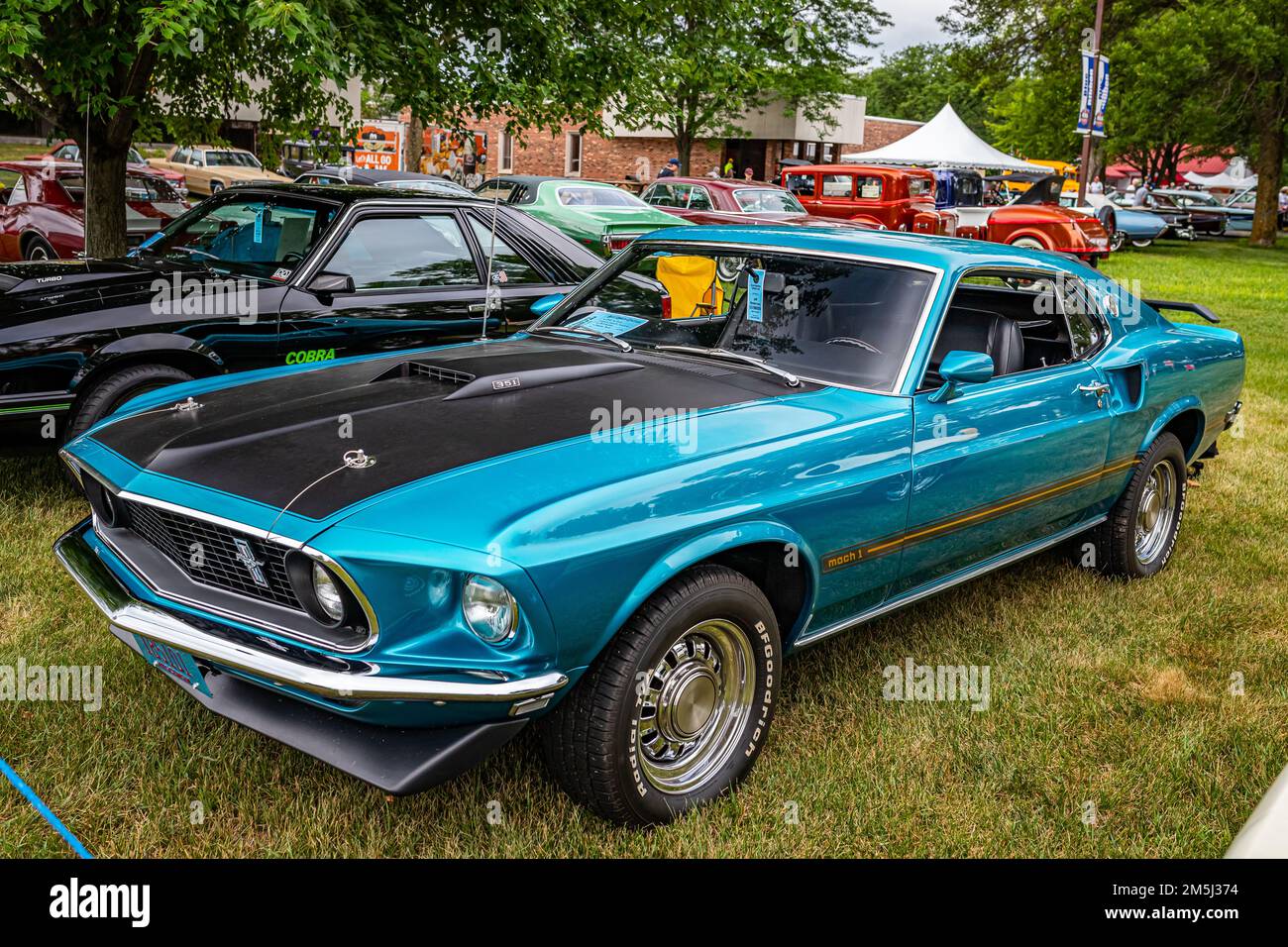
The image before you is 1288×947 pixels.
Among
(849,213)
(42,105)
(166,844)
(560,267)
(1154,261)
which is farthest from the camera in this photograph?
(1154,261)

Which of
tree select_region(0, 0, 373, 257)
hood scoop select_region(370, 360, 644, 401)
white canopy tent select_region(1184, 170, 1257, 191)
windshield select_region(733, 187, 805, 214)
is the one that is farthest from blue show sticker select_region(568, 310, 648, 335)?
white canopy tent select_region(1184, 170, 1257, 191)

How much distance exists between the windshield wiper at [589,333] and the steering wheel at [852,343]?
73cm

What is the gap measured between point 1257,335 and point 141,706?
13163 mm

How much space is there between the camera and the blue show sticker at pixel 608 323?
4164 mm

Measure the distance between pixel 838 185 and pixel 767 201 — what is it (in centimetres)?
387

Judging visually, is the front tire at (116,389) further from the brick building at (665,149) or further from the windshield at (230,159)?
the brick building at (665,149)

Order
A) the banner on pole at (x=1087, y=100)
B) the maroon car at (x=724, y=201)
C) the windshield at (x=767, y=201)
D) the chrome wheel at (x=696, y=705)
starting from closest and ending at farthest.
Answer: the chrome wheel at (x=696, y=705)
the maroon car at (x=724, y=201)
the windshield at (x=767, y=201)
the banner on pole at (x=1087, y=100)

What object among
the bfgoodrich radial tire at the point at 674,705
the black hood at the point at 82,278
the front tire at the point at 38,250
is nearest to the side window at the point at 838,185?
the front tire at the point at 38,250

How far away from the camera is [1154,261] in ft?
83.6

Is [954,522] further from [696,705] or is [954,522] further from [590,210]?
[590,210]

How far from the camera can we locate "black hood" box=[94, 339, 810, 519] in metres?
2.78

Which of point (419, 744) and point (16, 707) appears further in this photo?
point (16, 707)
